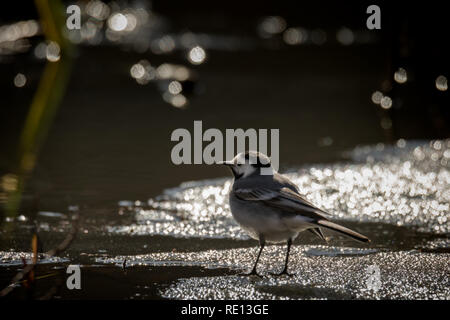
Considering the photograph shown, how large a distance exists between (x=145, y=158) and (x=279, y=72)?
773 centimetres

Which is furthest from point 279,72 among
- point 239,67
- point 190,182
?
point 190,182

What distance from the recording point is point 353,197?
798 centimetres

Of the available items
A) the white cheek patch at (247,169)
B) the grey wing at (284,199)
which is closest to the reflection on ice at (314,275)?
the grey wing at (284,199)

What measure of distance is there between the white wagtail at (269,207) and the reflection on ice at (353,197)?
3.07 feet

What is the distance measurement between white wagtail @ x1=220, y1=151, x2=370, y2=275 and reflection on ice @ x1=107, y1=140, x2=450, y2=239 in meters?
0.94

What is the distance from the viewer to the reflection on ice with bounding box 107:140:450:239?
23.0 feet

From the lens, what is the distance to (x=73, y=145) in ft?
34.3

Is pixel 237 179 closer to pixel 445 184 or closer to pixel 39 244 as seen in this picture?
pixel 39 244

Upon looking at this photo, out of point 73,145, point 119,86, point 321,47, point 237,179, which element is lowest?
point 237,179

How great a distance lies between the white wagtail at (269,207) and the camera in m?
5.56

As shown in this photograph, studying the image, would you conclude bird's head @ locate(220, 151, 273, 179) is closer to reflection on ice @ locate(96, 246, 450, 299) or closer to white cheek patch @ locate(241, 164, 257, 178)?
white cheek patch @ locate(241, 164, 257, 178)

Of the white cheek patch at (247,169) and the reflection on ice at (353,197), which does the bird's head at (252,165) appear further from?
the reflection on ice at (353,197)

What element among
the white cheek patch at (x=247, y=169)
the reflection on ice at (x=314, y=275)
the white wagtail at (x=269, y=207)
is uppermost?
the white cheek patch at (x=247, y=169)

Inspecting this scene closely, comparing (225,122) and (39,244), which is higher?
(225,122)
